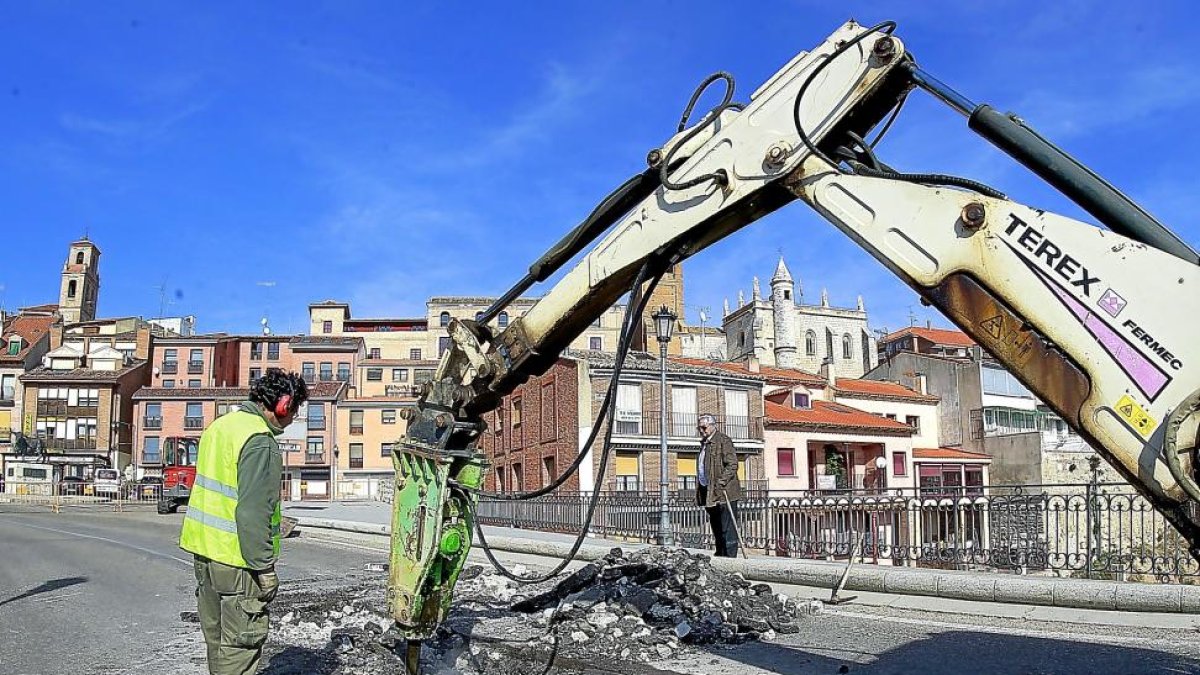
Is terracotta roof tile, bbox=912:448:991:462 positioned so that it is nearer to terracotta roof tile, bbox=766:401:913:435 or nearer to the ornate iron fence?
terracotta roof tile, bbox=766:401:913:435

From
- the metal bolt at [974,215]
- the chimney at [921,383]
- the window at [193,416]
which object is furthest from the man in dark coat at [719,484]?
the window at [193,416]

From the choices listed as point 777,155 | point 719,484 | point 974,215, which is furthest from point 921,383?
point 974,215

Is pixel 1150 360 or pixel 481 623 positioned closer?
pixel 1150 360

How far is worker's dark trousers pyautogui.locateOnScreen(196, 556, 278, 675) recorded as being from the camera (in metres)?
4.67

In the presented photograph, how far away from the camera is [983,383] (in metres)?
53.5

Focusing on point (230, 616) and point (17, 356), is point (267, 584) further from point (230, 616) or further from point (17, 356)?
point (17, 356)

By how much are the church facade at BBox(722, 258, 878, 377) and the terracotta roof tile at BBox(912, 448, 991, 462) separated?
49.7 metres

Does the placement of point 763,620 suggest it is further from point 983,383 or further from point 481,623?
point 983,383

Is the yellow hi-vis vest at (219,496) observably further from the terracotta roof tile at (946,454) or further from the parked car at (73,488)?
the parked car at (73,488)

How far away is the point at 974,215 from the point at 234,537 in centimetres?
366

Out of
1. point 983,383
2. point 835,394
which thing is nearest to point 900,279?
point 835,394

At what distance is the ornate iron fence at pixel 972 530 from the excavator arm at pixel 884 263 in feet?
20.2

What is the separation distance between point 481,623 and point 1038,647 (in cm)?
417

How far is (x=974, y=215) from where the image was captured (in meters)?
4.02
